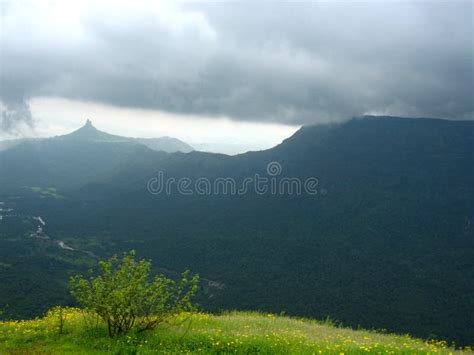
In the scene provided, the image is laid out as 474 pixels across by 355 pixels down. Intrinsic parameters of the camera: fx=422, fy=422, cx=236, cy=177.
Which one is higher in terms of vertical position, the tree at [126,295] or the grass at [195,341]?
the tree at [126,295]

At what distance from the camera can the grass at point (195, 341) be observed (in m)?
13.5

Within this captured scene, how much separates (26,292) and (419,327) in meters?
133

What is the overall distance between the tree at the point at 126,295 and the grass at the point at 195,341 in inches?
27.8

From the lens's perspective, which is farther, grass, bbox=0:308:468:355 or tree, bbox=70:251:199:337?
tree, bbox=70:251:199:337

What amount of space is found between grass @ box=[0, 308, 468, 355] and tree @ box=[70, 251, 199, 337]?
0.71 m

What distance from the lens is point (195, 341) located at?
14.5 metres

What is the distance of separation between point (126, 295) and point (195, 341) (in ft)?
9.41

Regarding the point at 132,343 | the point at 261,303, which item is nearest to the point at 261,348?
the point at 132,343

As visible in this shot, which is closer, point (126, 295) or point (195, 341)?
point (126, 295)

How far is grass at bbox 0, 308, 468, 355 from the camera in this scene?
13531mm

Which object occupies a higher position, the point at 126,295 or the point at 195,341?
the point at 126,295

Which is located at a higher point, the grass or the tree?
the tree

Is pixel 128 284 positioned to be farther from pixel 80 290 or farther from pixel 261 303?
pixel 261 303

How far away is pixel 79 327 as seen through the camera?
648 inches
